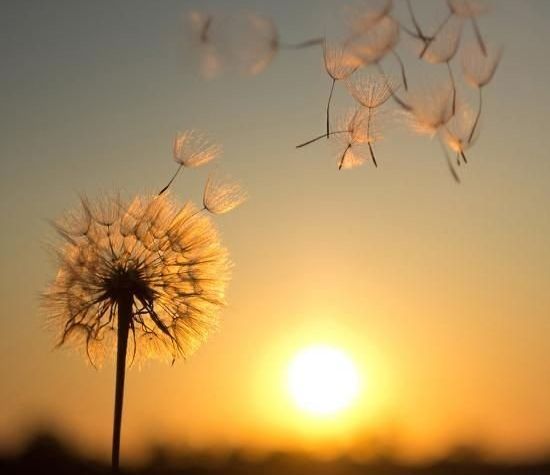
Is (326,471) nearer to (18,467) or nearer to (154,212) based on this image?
(18,467)

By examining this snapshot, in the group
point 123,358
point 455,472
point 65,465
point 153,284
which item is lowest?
point 455,472

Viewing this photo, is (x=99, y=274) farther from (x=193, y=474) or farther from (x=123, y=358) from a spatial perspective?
(x=193, y=474)

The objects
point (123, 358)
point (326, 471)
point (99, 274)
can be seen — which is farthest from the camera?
point (99, 274)

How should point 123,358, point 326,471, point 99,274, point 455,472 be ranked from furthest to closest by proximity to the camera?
point 99,274, point 123,358, point 326,471, point 455,472

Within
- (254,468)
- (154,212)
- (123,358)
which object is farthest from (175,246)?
(254,468)

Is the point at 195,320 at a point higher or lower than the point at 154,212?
lower

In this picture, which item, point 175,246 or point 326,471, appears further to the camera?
point 175,246

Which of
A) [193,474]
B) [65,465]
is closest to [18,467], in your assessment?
[65,465]
